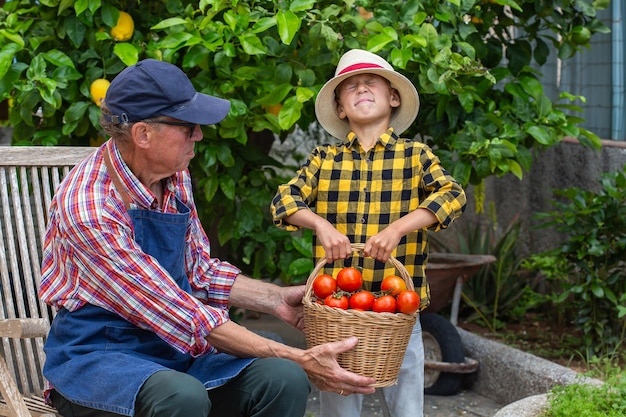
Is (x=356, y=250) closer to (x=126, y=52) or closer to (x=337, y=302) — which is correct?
(x=337, y=302)

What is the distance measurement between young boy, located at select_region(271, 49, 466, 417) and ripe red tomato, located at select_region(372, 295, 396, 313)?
1.10 ft

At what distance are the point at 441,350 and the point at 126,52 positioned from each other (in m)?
1.99

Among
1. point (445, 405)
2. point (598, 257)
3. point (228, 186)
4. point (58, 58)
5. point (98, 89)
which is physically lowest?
point (445, 405)

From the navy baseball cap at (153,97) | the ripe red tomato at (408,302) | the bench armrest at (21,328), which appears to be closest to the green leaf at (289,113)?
the navy baseball cap at (153,97)

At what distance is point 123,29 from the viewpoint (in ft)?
12.1

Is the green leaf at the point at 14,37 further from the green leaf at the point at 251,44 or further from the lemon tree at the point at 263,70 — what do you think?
the green leaf at the point at 251,44

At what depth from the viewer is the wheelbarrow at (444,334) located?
170 inches

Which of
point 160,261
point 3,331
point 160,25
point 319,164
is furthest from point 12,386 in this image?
point 160,25

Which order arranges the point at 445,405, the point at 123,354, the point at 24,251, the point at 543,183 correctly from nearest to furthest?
the point at 123,354 < the point at 24,251 < the point at 445,405 < the point at 543,183

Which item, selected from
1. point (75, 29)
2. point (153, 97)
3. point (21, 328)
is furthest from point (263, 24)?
point (21, 328)

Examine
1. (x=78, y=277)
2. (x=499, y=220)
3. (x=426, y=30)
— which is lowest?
(x=499, y=220)

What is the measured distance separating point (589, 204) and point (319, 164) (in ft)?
5.65

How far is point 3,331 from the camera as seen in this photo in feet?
7.83

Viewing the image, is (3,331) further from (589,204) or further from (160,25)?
(589,204)
